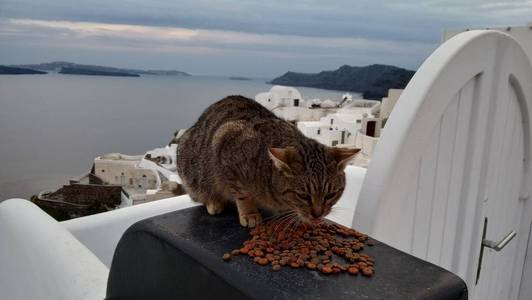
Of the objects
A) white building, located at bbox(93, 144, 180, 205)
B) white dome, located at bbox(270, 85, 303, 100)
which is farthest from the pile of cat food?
white dome, located at bbox(270, 85, 303, 100)

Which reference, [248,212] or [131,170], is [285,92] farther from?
[248,212]

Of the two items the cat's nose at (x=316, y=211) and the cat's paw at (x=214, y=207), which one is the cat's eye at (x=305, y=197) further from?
the cat's paw at (x=214, y=207)

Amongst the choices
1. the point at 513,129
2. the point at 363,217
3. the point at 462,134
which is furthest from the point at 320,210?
the point at 513,129

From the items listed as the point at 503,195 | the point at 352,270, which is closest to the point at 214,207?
the point at 352,270

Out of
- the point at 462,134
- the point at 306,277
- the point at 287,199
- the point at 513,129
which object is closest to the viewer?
the point at 306,277

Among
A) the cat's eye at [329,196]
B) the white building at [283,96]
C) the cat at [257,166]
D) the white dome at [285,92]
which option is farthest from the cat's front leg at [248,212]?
the white dome at [285,92]

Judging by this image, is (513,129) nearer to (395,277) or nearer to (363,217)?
(363,217)

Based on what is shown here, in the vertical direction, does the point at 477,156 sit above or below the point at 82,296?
above
